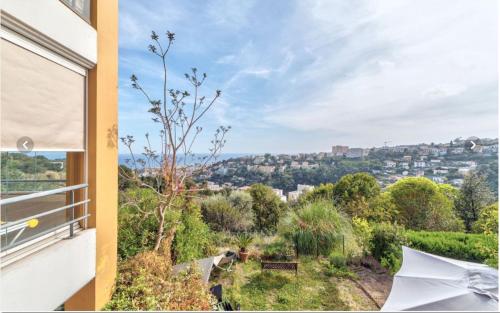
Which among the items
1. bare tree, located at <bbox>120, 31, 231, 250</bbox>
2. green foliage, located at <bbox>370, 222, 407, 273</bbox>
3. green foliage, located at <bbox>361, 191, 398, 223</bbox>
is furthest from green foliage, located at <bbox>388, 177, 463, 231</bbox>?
bare tree, located at <bbox>120, 31, 231, 250</bbox>

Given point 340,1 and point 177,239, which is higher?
point 340,1

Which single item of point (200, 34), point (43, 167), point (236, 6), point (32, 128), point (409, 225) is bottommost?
Answer: point (409, 225)

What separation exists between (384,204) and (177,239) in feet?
27.0

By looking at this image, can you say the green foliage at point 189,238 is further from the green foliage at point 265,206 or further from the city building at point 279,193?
the city building at point 279,193

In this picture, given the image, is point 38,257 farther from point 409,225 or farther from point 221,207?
point 409,225

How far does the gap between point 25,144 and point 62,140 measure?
398 mm

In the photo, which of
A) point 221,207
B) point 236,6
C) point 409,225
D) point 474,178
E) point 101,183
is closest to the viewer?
point 101,183

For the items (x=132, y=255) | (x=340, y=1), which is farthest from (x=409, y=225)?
(x=132, y=255)

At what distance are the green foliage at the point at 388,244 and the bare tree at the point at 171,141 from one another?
4.80 meters

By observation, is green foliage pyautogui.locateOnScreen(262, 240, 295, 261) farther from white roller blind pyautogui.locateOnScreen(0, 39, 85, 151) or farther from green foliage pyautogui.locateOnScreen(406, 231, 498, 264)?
white roller blind pyautogui.locateOnScreen(0, 39, 85, 151)

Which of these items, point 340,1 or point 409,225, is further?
point 409,225

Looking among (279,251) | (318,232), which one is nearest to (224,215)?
(279,251)

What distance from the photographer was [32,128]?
2133 mm

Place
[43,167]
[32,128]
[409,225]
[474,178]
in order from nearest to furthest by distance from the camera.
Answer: [32,128], [43,167], [474,178], [409,225]
